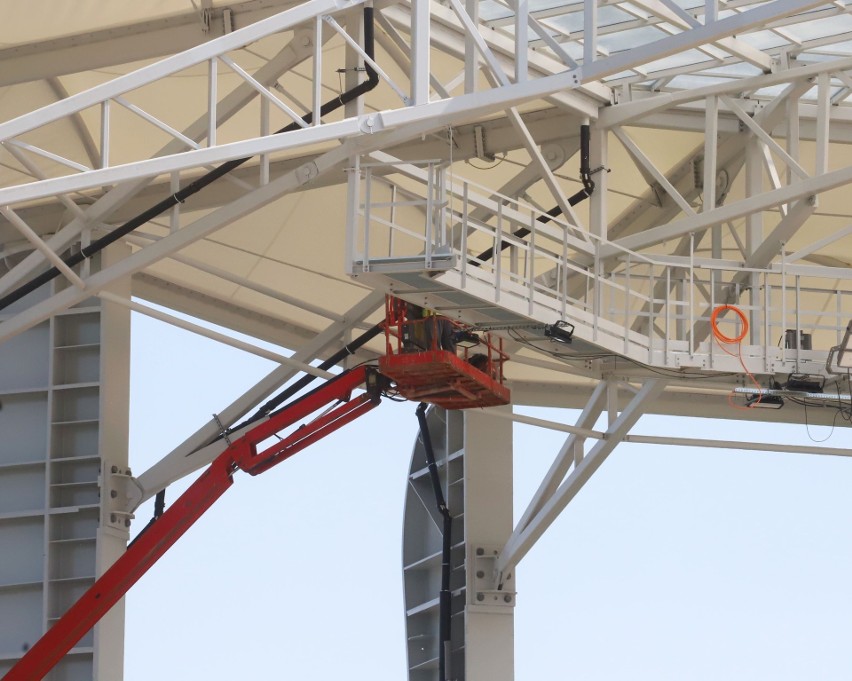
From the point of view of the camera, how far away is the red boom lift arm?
25578 mm

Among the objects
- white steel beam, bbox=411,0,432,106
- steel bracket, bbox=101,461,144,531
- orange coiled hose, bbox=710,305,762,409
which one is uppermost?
white steel beam, bbox=411,0,432,106

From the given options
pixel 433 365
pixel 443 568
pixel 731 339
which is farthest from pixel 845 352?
pixel 443 568

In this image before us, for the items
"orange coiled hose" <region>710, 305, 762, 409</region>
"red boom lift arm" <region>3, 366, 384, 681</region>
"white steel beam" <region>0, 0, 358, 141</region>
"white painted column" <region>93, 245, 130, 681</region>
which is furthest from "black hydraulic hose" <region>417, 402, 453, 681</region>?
"white steel beam" <region>0, 0, 358, 141</region>

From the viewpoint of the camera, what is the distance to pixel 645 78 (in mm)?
26969

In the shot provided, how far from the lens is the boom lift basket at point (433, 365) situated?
2303 cm

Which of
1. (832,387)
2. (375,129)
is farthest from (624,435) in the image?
(375,129)

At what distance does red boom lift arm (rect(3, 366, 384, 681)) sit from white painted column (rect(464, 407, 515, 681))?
17.0 feet

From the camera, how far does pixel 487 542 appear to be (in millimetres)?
31781

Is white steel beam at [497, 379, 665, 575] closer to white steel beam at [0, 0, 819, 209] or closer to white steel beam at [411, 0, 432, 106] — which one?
white steel beam at [0, 0, 819, 209]

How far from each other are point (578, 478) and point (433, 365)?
6660 millimetres

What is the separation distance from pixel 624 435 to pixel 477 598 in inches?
199

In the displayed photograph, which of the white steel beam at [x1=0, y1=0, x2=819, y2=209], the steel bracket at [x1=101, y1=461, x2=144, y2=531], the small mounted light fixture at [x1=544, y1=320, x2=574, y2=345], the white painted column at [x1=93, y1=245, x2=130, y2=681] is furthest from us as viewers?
the steel bracket at [x1=101, y1=461, x2=144, y2=531]

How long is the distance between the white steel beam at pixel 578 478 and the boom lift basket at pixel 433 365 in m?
3.46

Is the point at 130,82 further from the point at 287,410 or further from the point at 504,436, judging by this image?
the point at 504,436
